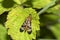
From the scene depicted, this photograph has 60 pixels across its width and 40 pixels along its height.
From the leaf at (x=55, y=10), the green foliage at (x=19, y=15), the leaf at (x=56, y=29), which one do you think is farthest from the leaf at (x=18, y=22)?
the leaf at (x=56, y=29)

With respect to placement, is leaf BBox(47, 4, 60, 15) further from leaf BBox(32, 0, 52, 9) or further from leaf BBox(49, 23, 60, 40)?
leaf BBox(49, 23, 60, 40)

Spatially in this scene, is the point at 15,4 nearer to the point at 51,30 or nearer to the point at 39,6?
the point at 39,6

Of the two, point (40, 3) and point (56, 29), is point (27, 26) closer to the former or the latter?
point (40, 3)

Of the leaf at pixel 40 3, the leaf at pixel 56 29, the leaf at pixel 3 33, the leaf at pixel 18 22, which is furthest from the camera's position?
the leaf at pixel 56 29

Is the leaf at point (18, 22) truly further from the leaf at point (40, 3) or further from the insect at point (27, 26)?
the leaf at point (40, 3)

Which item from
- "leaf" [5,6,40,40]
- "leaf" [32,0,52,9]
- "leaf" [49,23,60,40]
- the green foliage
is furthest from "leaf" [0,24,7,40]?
"leaf" [49,23,60,40]

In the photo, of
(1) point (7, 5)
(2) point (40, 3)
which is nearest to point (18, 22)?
(1) point (7, 5)

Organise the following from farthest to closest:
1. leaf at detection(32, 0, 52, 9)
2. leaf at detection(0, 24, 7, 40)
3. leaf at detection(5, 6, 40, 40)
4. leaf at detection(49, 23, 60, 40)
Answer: leaf at detection(49, 23, 60, 40) → leaf at detection(32, 0, 52, 9) → leaf at detection(0, 24, 7, 40) → leaf at detection(5, 6, 40, 40)

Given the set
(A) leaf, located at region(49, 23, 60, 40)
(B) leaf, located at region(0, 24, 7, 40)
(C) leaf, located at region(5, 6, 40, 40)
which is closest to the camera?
(C) leaf, located at region(5, 6, 40, 40)
